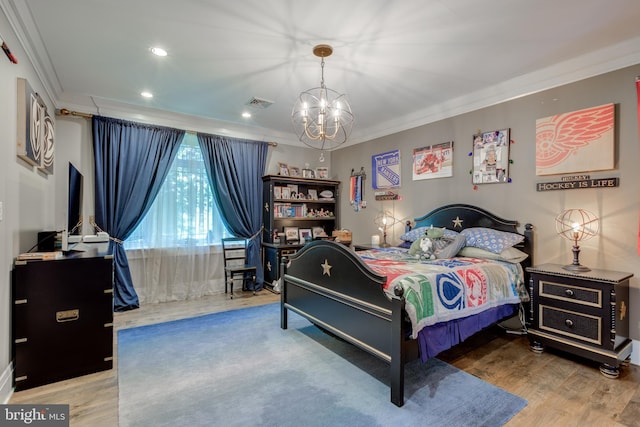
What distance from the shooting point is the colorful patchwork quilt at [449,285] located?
216 cm

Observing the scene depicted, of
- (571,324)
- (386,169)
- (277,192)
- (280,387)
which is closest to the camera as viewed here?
(280,387)

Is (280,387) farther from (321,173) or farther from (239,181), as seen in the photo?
(321,173)

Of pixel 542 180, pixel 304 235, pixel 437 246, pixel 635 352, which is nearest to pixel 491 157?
pixel 542 180

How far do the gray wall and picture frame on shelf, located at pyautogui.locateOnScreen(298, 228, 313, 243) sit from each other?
149 cm

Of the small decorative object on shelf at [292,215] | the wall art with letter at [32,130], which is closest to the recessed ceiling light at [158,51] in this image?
the wall art with letter at [32,130]

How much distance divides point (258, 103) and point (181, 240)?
228 cm

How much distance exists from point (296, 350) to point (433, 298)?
134cm

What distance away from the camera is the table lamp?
2.80m

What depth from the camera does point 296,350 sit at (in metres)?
2.81

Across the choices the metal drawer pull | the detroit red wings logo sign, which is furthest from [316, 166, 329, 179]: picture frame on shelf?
the metal drawer pull

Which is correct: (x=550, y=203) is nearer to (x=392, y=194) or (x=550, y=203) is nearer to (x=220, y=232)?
→ (x=392, y=194)

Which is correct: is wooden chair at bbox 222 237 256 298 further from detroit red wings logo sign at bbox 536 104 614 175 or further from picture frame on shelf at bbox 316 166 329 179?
detroit red wings logo sign at bbox 536 104 614 175

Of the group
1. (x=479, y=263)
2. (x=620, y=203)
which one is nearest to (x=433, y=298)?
(x=479, y=263)

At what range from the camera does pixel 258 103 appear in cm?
405
